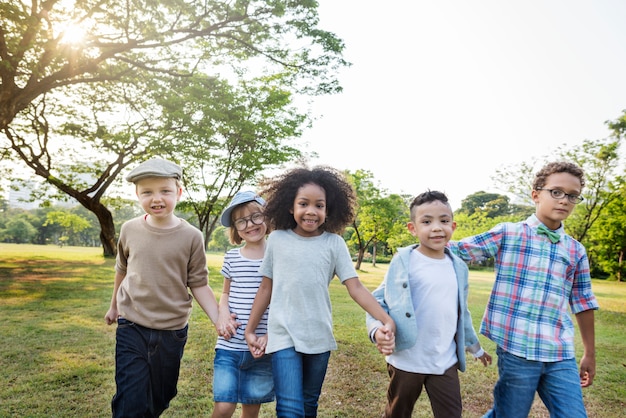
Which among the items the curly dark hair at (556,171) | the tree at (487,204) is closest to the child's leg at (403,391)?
the curly dark hair at (556,171)

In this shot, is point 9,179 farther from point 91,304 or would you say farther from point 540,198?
point 540,198

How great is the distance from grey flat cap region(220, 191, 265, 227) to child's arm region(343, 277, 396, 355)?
Result: 0.85m

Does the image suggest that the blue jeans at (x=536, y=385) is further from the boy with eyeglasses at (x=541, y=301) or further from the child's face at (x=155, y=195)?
the child's face at (x=155, y=195)

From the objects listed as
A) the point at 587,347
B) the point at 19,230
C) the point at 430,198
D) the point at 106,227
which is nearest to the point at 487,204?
the point at 106,227

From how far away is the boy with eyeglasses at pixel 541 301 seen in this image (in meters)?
2.53

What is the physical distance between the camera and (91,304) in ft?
31.5

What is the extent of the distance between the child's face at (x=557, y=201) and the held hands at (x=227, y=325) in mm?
2047

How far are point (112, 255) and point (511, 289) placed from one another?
94.4 feet

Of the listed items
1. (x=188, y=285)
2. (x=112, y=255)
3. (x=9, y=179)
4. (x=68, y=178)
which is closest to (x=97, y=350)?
(x=188, y=285)

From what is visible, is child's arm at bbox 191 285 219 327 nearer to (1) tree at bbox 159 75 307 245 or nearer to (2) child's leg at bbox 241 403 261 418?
(2) child's leg at bbox 241 403 261 418

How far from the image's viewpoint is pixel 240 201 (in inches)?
114

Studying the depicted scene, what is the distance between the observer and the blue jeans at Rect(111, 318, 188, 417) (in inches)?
96.7

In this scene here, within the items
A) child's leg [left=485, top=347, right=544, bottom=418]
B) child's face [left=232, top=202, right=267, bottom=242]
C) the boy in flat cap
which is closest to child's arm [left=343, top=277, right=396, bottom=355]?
child's face [left=232, top=202, right=267, bottom=242]

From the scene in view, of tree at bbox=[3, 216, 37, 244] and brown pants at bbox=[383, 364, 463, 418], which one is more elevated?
brown pants at bbox=[383, 364, 463, 418]
